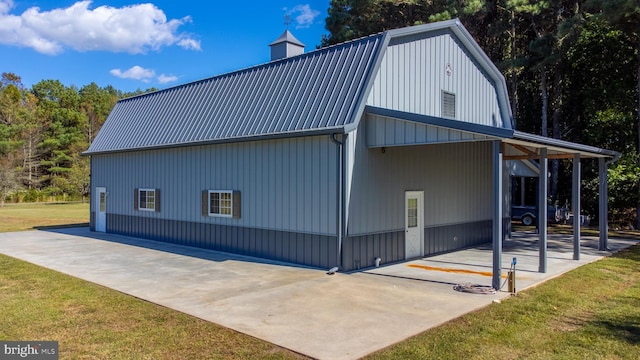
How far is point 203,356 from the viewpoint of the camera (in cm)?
466

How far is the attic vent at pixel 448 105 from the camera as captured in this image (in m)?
12.1

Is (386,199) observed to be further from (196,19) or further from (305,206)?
(196,19)

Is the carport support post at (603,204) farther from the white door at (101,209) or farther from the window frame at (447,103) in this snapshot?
the white door at (101,209)

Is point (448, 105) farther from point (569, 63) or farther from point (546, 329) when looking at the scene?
point (569, 63)

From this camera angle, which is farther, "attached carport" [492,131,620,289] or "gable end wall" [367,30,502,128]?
"gable end wall" [367,30,502,128]

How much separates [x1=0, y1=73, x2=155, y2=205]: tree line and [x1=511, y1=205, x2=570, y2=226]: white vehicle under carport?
37225mm

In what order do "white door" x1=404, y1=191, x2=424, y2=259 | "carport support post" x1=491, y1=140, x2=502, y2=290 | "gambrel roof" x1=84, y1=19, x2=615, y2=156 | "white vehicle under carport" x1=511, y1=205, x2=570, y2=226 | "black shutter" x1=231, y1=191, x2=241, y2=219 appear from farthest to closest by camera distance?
"white vehicle under carport" x1=511, y1=205, x2=570, y2=226 → "black shutter" x1=231, y1=191, x2=241, y2=219 → "white door" x1=404, y1=191, x2=424, y2=259 → "gambrel roof" x1=84, y1=19, x2=615, y2=156 → "carport support post" x1=491, y1=140, x2=502, y2=290

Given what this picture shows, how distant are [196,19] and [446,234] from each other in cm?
1711

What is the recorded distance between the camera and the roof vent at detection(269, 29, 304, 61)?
44.3 feet

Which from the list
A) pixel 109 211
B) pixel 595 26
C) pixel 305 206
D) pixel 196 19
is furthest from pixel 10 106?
pixel 595 26

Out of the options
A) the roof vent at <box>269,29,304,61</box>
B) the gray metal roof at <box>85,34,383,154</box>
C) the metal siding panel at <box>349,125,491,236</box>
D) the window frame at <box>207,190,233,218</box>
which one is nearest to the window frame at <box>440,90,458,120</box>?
the metal siding panel at <box>349,125,491,236</box>

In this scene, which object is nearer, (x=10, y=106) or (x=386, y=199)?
(x=386, y=199)

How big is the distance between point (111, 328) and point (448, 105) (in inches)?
392

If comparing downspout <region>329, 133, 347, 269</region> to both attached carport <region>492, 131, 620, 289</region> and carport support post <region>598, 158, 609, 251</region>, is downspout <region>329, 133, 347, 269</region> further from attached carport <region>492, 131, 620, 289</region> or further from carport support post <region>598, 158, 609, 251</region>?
carport support post <region>598, 158, 609, 251</region>
